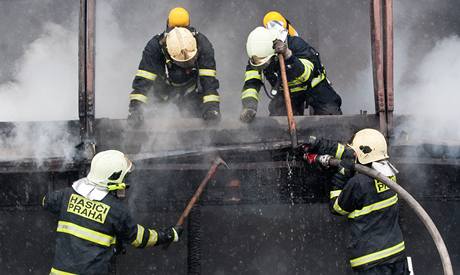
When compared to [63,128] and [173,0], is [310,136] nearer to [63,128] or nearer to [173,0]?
[63,128]

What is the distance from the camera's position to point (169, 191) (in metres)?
6.30

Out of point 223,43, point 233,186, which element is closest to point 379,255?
point 233,186

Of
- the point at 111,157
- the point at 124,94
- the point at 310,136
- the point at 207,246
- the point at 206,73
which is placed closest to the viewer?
the point at 111,157

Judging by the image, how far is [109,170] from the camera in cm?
528

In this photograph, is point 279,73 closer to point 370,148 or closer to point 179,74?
point 179,74

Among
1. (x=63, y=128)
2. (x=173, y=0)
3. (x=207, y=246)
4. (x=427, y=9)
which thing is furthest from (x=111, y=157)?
(x=427, y=9)

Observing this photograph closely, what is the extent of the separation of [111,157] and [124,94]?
415 cm

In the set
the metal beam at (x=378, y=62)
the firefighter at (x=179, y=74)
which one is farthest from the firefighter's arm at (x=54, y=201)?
the metal beam at (x=378, y=62)

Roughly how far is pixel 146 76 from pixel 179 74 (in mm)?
306

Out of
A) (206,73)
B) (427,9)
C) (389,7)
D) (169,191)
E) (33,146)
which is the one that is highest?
(427,9)

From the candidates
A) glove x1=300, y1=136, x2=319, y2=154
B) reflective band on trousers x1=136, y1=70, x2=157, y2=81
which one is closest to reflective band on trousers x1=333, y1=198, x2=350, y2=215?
glove x1=300, y1=136, x2=319, y2=154

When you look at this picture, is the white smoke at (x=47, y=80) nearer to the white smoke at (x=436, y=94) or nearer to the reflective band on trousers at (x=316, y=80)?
the reflective band on trousers at (x=316, y=80)

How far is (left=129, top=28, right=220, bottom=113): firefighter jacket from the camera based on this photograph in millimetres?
6121

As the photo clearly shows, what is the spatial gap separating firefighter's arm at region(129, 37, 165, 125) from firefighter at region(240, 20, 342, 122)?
0.77m
